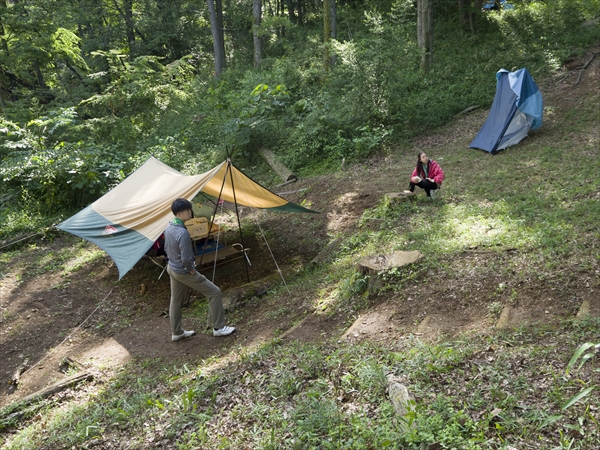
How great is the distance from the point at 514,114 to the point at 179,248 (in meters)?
8.58

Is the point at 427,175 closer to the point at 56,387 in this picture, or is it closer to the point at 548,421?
the point at 548,421

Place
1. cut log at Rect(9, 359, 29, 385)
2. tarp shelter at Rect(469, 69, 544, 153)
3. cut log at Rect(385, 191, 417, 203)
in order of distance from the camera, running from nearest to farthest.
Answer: cut log at Rect(9, 359, 29, 385), cut log at Rect(385, 191, 417, 203), tarp shelter at Rect(469, 69, 544, 153)

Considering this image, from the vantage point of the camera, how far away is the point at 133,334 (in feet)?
21.6

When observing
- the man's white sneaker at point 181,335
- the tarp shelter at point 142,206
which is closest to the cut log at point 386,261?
the man's white sneaker at point 181,335

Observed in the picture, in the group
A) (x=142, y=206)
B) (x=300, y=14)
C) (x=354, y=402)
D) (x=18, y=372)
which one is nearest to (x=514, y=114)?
(x=142, y=206)

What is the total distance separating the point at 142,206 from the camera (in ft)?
24.4

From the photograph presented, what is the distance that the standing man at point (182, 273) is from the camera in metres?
5.53

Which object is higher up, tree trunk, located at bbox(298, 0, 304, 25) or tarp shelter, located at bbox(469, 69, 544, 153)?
tree trunk, located at bbox(298, 0, 304, 25)

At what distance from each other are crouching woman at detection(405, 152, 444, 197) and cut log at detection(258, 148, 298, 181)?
4358mm

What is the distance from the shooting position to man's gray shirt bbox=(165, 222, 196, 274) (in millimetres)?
5523

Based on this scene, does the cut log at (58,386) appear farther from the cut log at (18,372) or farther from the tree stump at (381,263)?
the tree stump at (381,263)

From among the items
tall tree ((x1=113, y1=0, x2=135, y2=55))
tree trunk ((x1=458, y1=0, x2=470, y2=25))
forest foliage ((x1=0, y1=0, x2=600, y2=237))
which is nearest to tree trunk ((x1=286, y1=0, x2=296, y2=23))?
forest foliage ((x1=0, y1=0, x2=600, y2=237))

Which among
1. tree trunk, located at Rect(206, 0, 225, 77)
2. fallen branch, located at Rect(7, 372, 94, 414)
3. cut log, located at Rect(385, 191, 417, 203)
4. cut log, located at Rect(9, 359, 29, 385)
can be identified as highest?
tree trunk, located at Rect(206, 0, 225, 77)

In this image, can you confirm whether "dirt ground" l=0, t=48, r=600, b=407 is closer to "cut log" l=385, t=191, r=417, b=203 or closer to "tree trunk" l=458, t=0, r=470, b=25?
"cut log" l=385, t=191, r=417, b=203
